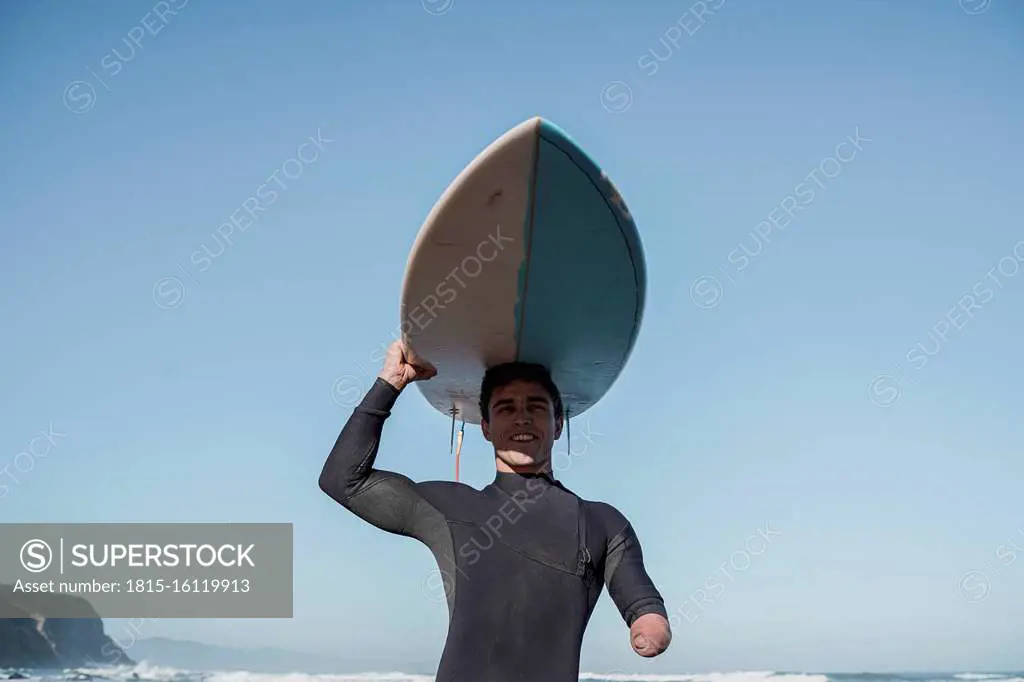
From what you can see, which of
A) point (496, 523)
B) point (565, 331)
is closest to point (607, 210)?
point (565, 331)

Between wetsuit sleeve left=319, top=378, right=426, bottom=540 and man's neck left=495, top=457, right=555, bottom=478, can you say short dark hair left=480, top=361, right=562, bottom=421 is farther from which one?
wetsuit sleeve left=319, top=378, right=426, bottom=540

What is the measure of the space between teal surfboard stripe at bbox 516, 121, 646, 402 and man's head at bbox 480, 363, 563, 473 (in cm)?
12

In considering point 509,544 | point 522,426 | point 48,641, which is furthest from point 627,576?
point 48,641

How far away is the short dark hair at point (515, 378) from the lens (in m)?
3.76

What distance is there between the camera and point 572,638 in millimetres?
3111

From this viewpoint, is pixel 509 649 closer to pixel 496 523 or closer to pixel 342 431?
pixel 496 523

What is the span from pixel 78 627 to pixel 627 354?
39259 millimetres

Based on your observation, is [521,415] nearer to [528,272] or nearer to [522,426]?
[522,426]

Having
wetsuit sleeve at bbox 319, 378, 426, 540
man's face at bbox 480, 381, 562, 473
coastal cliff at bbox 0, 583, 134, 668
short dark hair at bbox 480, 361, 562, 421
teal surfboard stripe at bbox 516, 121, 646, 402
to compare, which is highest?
coastal cliff at bbox 0, 583, 134, 668

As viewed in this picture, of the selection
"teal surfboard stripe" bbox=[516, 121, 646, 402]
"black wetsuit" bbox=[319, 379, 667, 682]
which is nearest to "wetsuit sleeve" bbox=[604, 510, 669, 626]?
"black wetsuit" bbox=[319, 379, 667, 682]

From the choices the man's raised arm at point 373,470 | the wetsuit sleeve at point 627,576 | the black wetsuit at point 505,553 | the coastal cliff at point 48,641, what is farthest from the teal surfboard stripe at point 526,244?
the coastal cliff at point 48,641

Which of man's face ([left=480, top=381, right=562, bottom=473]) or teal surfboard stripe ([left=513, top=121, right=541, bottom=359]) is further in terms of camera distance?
man's face ([left=480, top=381, right=562, bottom=473])

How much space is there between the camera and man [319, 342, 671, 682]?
120 inches

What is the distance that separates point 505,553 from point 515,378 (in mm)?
806
